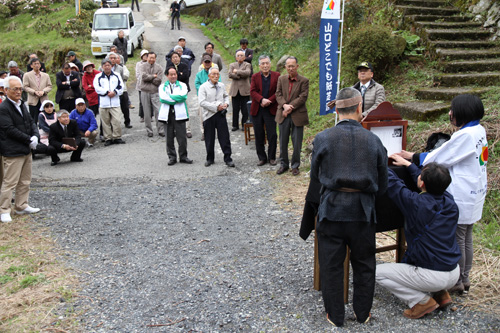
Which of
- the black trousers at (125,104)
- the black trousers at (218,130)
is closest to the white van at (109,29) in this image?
the black trousers at (125,104)

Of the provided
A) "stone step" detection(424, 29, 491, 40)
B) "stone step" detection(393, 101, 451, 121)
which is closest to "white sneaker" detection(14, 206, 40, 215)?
"stone step" detection(393, 101, 451, 121)

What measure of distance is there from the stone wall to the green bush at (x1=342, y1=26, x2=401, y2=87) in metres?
2.02

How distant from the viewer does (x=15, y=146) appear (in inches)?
246

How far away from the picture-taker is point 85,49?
21.6 m

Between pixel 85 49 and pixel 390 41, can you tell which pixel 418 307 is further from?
pixel 85 49

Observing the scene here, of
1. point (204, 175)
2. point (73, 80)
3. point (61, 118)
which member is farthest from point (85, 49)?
point (204, 175)

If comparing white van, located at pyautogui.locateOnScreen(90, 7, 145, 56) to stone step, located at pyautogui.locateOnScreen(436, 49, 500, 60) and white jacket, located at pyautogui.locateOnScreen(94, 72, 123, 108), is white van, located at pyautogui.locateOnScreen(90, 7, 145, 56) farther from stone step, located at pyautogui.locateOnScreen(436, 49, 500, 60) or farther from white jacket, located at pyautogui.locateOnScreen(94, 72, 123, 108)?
stone step, located at pyautogui.locateOnScreen(436, 49, 500, 60)

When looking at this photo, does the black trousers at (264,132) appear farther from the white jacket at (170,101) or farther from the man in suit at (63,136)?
the man in suit at (63,136)

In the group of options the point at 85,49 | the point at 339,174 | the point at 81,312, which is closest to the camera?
the point at 339,174

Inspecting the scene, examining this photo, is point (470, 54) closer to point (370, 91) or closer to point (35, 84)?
point (370, 91)

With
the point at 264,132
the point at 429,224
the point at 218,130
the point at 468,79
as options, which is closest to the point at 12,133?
the point at 218,130

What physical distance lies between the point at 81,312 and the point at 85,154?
667 cm

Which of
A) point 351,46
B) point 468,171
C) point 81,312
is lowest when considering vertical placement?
point 81,312

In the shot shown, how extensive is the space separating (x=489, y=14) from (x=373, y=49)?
2.94 meters
